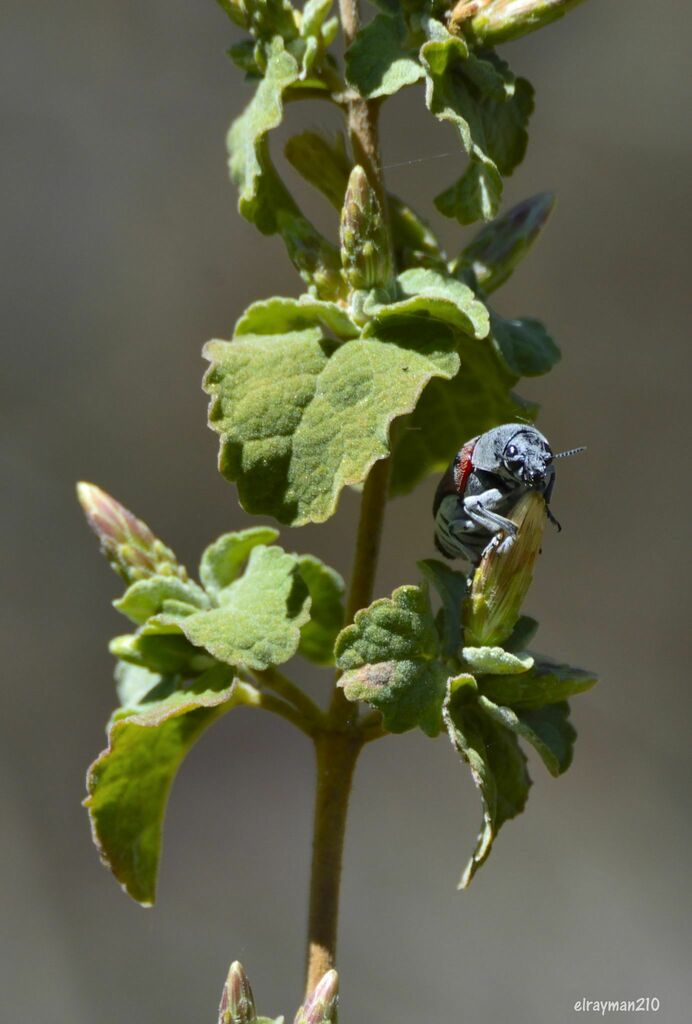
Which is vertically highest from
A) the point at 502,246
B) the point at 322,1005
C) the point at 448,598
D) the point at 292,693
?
the point at 502,246

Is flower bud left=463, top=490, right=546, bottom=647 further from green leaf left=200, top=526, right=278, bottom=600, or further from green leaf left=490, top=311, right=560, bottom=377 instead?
green leaf left=200, top=526, right=278, bottom=600

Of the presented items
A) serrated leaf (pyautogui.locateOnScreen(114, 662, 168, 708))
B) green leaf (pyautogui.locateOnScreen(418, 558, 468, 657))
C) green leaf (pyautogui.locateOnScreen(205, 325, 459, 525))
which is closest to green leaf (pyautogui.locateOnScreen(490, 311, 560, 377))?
green leaf (pyautogui.locateOnScreen(205, 325, 459, 525))

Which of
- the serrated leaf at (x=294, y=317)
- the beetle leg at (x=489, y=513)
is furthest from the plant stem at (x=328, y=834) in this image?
the serrated leaf at (x=294, y=317)

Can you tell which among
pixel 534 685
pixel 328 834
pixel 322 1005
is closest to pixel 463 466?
pixel 534 685

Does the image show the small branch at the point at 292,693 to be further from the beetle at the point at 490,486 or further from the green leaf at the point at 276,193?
the green leaf at the point at 276,193

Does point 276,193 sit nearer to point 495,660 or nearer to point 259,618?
point 259,618
